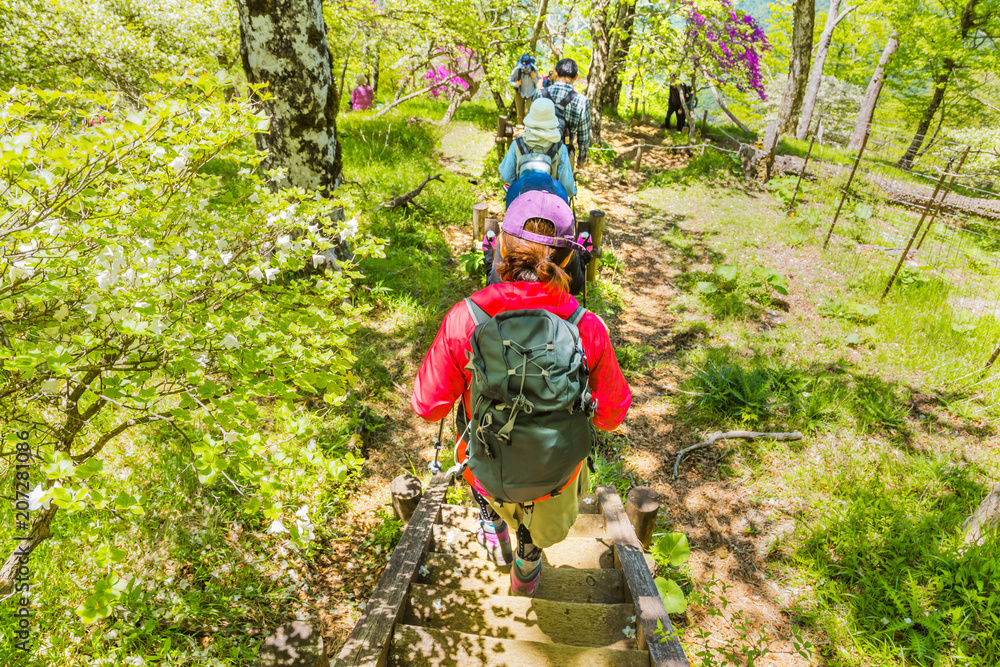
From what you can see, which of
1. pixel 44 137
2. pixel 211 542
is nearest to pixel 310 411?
→ pixel 211 542

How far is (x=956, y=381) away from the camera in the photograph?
4719mm

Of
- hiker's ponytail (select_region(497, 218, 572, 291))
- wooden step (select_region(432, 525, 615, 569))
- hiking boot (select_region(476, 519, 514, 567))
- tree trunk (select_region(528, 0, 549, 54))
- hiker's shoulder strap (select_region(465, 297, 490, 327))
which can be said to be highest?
tree trunk (select_region(528, 0, 549, 54))

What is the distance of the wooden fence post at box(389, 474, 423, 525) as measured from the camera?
10.7ft

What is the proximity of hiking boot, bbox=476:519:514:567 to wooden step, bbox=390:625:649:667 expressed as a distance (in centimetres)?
62

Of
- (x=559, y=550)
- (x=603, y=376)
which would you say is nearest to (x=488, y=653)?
(x=559, y=550)

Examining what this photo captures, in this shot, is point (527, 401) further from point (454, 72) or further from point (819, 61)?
point (819, 61)

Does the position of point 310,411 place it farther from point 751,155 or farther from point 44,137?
point 751,155

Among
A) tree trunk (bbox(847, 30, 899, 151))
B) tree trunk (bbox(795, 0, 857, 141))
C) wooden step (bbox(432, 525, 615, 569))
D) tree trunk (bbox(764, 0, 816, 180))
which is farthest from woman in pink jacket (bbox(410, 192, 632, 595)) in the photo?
tree trunk (bbox(847, 30, 899, 151))

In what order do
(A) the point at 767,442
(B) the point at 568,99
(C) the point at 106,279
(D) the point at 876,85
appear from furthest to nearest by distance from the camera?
(D) the point at 876,85 → (B) the point at 568,99 → (A) the point at 767,442 → (C) the point at 106,279

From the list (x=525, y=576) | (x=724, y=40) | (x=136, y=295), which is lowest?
(x=525, y=576)

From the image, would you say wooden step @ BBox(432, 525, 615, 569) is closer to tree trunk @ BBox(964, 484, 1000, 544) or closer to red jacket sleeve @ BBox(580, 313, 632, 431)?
red jacket sleeve @ BBox(580, 313, 632, 431)

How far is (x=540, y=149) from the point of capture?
479 cm

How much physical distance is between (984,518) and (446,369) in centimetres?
374

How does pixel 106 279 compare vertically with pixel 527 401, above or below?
above
